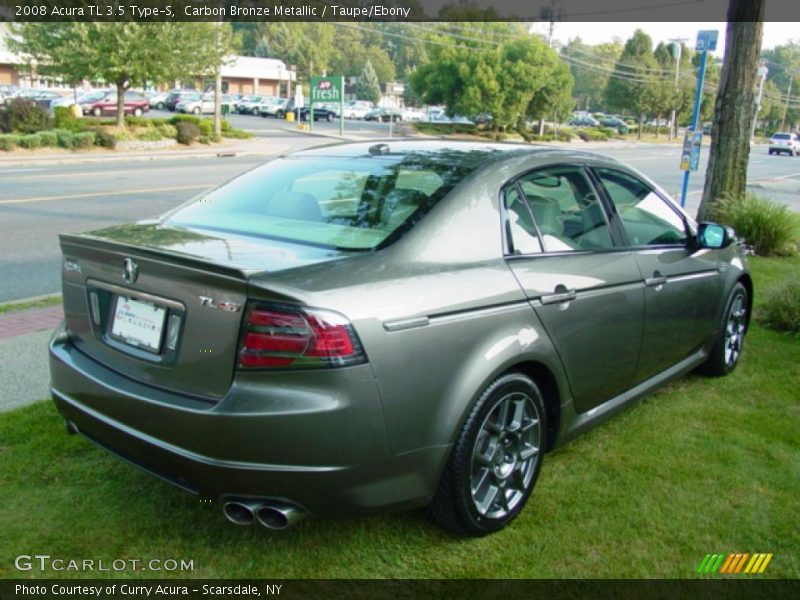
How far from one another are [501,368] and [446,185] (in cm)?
84

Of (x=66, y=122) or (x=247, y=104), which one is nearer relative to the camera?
(x=66, y=122)

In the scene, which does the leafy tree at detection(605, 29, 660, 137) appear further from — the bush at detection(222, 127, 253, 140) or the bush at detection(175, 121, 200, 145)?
the bush at detection(175, 121, 200, 145)

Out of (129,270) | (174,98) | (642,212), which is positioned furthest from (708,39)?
(174,98)

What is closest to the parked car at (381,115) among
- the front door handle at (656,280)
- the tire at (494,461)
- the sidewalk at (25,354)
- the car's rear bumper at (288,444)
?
the sidewalk at (25,354)

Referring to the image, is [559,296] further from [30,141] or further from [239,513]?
[30,141]

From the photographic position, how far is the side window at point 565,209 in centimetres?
358

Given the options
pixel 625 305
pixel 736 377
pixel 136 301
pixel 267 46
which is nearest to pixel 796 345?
pixel 736 377

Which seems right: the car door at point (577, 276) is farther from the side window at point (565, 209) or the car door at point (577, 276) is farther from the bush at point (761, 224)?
the bush at point (761, 224)

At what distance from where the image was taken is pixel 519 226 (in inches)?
135

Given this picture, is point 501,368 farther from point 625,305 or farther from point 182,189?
point 182,189

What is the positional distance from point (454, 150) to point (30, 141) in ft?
79.0

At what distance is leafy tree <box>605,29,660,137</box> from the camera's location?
229ft

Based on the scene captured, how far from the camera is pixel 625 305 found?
381 centimetres

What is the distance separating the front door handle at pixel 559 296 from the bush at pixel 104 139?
26.3 metres
